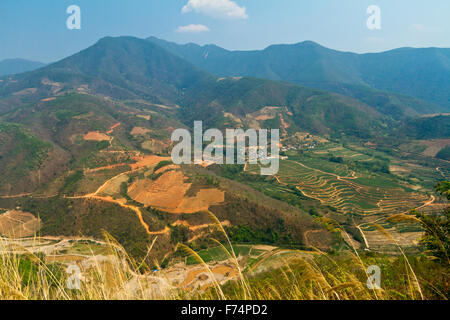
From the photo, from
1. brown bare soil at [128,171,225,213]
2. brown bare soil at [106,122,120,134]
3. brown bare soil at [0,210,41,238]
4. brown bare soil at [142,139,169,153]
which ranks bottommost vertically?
brown bare soil at [0,210,41,238]

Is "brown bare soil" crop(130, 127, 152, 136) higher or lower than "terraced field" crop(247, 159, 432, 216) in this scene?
higher

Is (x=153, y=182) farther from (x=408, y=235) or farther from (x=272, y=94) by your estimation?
(x=272, y=94)

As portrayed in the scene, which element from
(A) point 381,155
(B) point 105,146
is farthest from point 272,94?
(B) point 105,146

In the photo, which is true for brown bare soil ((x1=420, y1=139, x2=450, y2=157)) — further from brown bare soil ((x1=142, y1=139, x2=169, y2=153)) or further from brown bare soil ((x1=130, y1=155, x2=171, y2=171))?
brown bare soil ((x1=130, y1=155, x2=171, y2=171))

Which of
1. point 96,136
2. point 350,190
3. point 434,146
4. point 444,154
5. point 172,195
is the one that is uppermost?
point 96,136

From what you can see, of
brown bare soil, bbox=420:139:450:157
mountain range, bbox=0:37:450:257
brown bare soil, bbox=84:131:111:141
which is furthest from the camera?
brown bare soil, bbox=420:139:450:157

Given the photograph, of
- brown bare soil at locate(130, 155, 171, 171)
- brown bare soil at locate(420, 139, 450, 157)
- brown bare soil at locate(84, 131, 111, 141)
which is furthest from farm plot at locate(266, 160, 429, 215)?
brown bare soil at locate(84, 131, 111, 141)

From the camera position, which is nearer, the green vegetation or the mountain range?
the mountain range

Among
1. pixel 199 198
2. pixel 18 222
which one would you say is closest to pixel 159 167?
pixel 199 198

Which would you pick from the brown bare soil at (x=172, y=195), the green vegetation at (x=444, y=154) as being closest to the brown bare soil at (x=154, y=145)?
the brown bare soil at (x=172, y=195)

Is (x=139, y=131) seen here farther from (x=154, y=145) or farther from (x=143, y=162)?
(x=143, y=162)

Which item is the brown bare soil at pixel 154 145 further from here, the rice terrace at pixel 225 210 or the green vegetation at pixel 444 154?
the green vegetation at pixel 444 154
